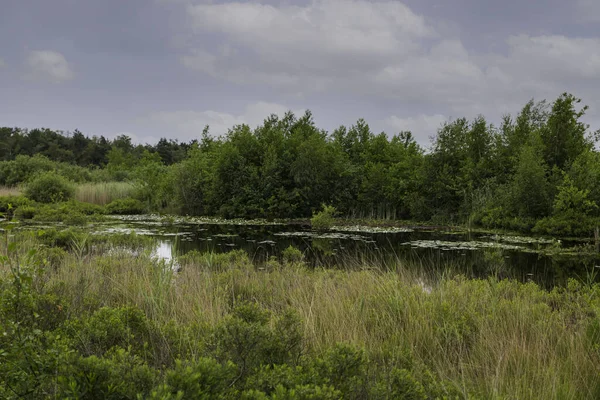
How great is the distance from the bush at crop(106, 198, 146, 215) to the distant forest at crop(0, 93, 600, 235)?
0.96m

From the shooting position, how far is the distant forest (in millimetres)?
19094

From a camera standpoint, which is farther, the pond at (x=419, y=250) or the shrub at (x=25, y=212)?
the shrub at (x=25, y=212)

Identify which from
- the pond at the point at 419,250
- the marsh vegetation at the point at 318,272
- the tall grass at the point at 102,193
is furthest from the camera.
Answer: the tall grass at the point at 102,193

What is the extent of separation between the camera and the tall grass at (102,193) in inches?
1064

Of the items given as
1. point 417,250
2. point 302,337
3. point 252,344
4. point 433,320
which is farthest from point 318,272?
point 417,250

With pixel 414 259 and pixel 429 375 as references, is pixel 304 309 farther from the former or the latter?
pixel 414 259

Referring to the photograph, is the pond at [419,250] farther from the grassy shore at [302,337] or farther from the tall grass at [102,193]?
the tall grass at [102,193]

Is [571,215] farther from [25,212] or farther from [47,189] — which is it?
[47,189]

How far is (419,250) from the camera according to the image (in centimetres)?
1283

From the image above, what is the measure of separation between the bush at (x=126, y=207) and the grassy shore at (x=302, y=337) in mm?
19779

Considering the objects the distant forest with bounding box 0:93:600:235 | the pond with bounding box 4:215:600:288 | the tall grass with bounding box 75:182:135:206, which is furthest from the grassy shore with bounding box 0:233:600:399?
the tall grass with bounding box 75:182:135:206

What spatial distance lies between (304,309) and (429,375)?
1.76 meters

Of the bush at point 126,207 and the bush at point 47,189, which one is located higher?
the bush at point 47,189

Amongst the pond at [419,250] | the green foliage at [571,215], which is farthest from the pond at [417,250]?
the green foliage at [571,215]
